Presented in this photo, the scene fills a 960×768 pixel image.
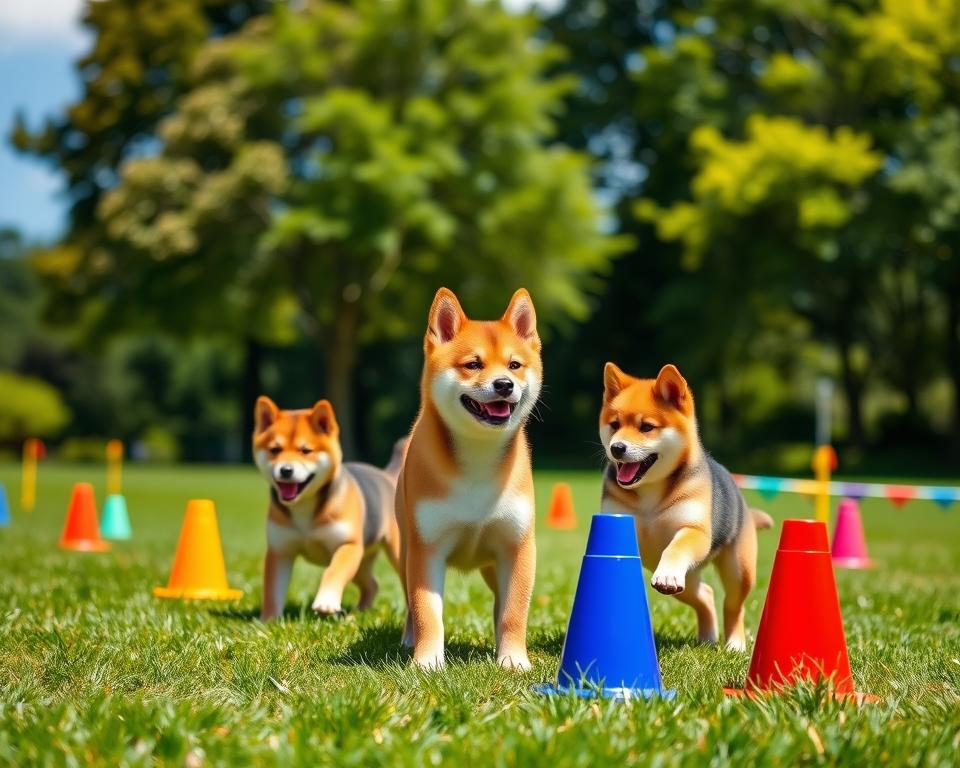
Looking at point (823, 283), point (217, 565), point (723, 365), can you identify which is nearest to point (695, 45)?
point (823, 283)

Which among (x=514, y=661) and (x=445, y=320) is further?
(x=445, y=320)

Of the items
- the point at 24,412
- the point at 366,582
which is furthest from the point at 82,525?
the point at 24,412

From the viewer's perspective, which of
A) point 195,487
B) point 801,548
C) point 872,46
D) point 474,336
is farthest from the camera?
point 872,46

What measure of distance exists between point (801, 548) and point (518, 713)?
137 cm

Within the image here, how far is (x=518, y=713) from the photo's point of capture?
3.99 meters

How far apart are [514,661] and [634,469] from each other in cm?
103

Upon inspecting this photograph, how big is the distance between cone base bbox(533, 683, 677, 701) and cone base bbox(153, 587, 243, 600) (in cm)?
359

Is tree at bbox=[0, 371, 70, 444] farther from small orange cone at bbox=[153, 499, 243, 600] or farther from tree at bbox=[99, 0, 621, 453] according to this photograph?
small orange cone at bbox=[153, 499, 243, 600]

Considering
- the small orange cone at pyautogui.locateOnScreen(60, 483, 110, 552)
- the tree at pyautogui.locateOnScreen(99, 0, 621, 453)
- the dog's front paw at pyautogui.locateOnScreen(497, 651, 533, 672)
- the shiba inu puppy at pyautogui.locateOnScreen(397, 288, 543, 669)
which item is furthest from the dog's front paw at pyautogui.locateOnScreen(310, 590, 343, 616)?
the tree at pyautogui.locateOnScreen(99, 0, 621, 453)

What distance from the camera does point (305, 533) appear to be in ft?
21.4

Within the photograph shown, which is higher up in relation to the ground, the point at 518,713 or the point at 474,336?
the point at 474,336

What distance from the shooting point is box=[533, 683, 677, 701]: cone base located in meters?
4.23

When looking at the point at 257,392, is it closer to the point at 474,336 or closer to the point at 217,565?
the point at 217,565

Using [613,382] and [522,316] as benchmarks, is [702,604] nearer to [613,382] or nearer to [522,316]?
[613,382]
